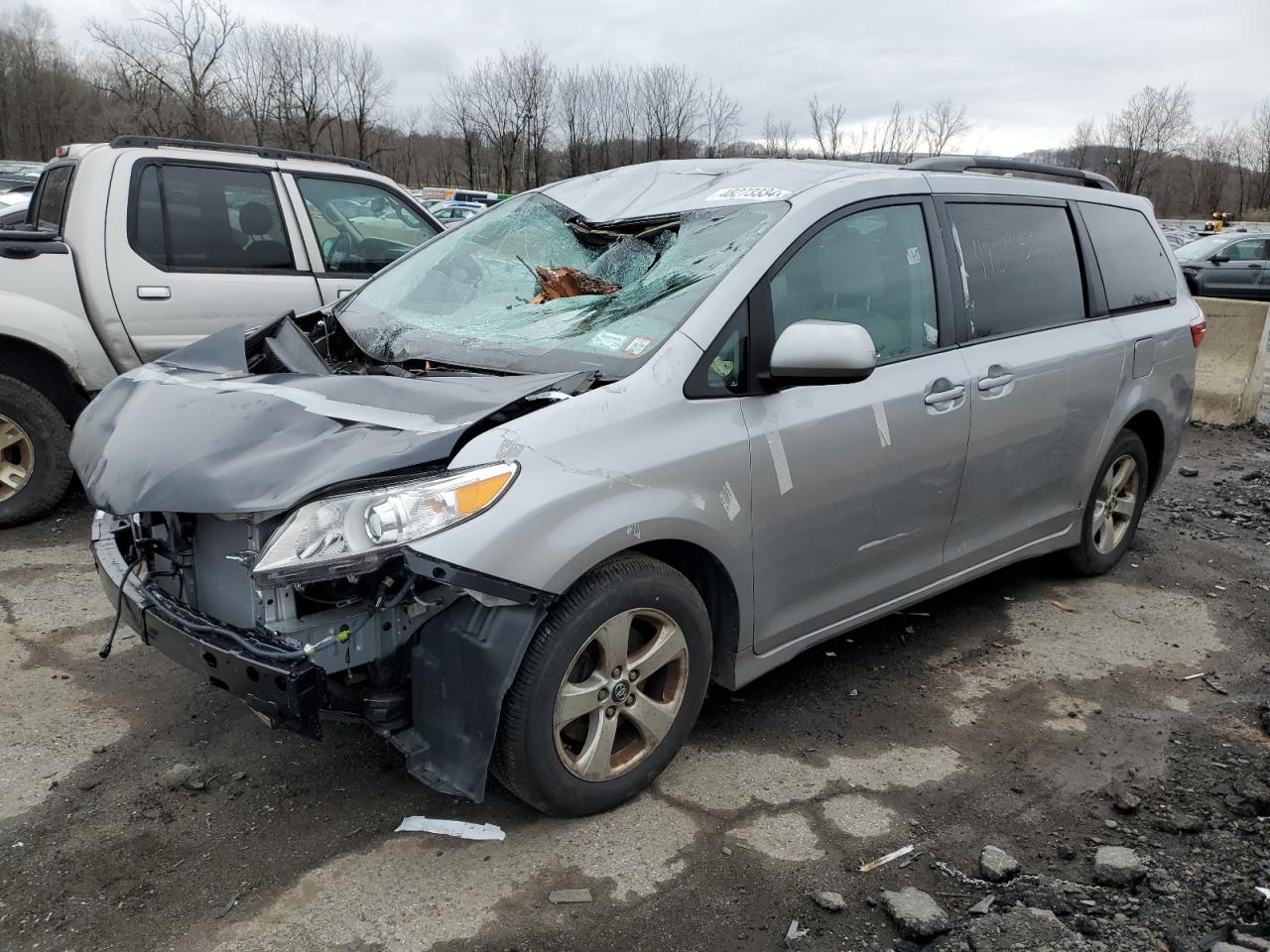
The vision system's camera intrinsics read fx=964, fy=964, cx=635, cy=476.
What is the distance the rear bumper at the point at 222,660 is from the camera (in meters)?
2.32

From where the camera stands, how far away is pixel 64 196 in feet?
18.1

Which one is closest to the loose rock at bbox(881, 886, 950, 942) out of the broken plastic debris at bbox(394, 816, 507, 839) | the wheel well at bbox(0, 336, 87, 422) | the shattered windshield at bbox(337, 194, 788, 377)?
the broken plastic debris at bbox(394, 816, 507, 839)

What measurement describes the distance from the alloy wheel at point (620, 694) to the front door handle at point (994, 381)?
1.68 metres

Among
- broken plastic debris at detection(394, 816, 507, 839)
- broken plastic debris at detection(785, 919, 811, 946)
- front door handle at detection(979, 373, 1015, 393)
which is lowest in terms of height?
broken plastic debris at detection(785, 919, 811, 946)

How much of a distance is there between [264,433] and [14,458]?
3.54 m

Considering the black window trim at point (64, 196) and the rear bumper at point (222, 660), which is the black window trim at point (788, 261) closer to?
the rear bumper at point (222, 660)

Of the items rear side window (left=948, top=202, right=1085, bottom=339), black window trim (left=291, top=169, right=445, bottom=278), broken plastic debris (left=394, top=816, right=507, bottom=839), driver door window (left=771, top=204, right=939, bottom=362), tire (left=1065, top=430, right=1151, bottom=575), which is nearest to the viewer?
broken plastic debris (left=394, top=816, right=507, bottom=839)

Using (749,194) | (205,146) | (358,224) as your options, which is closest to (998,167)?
(749,194)

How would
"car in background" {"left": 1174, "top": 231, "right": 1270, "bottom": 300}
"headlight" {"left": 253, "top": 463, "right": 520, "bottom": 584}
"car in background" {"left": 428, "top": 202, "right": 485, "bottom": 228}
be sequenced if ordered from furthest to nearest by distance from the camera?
"car in background" {"left": 428, "top": 202, "right": 485, "bottom": 228} < "car in background" {"left": 1174, "top": 231, "right": 1270, "bottom": 300} < "headlight" {"left": 253, "top": 463, "right": 520, "bottom": 584}

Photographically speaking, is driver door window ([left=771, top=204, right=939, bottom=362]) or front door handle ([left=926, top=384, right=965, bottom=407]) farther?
front door handle ([left=926, top=384, right=965, bottom=407])

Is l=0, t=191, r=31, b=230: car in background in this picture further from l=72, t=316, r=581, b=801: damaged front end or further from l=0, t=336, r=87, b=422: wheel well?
l=72, t=316, r=581, b=801: damaged front end

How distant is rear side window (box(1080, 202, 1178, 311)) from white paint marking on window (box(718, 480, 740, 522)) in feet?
8.80

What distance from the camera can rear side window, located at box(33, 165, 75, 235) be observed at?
18.1ft

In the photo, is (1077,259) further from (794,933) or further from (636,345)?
(794,933)
